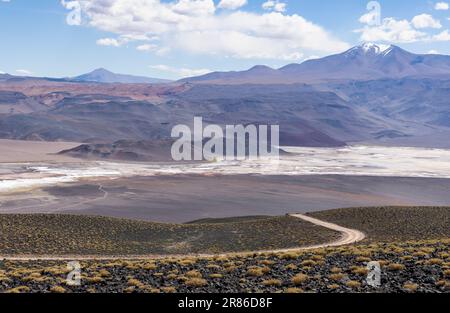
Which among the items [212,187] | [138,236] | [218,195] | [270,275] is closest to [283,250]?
[138,236]

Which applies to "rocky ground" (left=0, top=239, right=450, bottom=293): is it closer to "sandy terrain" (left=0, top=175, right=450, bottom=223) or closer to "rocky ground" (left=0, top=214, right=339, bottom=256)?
"rocky ground" (left=0, top=214, right=339, bottom=256)

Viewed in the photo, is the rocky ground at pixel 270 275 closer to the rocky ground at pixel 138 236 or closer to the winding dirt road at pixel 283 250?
the winding dirt road at pixel 283 250

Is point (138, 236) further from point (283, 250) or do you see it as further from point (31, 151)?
point (31, 151)

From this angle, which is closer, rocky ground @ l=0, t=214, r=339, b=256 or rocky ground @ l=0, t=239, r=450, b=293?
rocky ground @ l=0, t=239, r=450, b=293

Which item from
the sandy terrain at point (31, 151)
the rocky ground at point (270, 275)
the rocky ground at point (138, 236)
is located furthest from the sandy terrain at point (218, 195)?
the rocky ground at point (270, 275)

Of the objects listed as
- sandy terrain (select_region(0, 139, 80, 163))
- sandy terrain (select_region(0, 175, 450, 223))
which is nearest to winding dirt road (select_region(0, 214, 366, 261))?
sandy terrain (select_region(0, 175, 450, 223))

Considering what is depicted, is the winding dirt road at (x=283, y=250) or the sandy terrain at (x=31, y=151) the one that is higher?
the winding dirt road at (x=283, y=250)

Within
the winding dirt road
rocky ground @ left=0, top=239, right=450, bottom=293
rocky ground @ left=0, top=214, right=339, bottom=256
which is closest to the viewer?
rocky ground @ left=0, top=239, right=450, bottom=293
